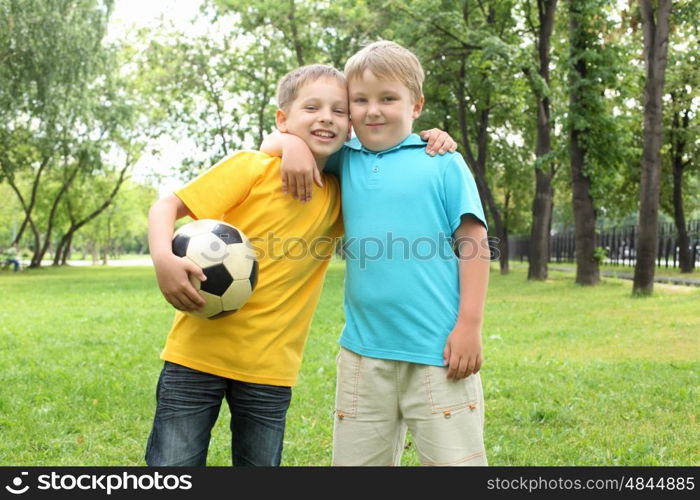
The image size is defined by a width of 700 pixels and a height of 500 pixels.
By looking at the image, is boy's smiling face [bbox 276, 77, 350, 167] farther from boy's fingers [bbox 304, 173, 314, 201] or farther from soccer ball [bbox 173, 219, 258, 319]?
soccer ball [bbox 173, 219, 258, 319]

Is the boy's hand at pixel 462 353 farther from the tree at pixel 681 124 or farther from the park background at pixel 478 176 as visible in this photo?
the tree at pixel 681 124

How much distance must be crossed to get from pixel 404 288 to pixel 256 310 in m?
0.60

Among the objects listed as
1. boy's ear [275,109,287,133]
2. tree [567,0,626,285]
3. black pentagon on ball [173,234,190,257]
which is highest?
tree [567,0,626,285]

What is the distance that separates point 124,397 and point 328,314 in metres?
6.57

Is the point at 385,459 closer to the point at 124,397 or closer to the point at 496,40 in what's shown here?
the point at 124,397

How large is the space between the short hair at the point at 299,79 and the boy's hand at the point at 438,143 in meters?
0.40

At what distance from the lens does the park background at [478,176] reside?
5.24 meters

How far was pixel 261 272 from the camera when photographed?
2779 millimetres

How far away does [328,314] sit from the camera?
12.3 m

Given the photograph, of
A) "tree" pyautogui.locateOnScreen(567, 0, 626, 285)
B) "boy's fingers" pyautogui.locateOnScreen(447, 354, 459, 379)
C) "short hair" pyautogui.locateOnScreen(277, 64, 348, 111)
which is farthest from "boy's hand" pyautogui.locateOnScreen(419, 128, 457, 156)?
"tree" pyautogui.locateOnScreen(567, 0, 626, 285)

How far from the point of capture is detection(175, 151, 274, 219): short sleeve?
2.73 m

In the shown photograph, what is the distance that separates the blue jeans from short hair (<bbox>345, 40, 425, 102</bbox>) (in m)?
1.29
